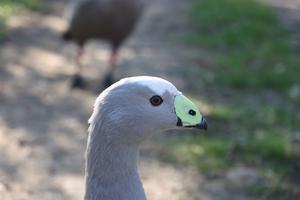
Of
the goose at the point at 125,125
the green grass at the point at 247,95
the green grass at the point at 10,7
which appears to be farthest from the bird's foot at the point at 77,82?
the goose at the point at 125,125

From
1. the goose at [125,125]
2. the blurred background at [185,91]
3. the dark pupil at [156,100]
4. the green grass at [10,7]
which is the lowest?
the goose at [125,125]

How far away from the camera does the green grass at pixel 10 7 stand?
809 centimetres

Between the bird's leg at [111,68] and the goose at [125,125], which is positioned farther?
the bird's leg at [111,68]

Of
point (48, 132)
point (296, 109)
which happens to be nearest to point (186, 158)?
point (48, 132)

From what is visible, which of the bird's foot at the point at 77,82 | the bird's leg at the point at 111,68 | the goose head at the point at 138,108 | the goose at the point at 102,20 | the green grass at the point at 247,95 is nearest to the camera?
the goose head at the point at 138,108

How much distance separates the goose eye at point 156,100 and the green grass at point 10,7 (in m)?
5.32

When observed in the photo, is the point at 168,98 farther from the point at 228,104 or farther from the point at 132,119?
the point at 228,104

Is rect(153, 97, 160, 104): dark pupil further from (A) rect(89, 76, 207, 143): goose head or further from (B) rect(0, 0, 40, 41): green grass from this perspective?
(B) rect(0, 0, 40, 41): green grass

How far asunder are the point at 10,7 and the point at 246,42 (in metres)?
3.15

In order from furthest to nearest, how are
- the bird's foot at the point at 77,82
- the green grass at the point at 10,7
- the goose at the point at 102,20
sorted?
the green grass at the point at 10,7
the bird's foot at the point at 77,82
the goose at the point at 102,20

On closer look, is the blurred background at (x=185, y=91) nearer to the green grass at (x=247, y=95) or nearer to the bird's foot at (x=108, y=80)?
the green grass at (x=247, y=95)

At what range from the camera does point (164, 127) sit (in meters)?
2.91

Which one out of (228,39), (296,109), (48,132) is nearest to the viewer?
(48,132)

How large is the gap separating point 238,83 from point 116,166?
4.51 metres
